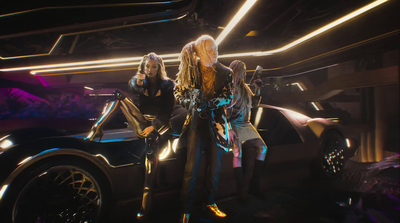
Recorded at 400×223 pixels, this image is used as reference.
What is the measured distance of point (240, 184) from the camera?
6.59ft

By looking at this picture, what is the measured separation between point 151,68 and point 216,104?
0.74 metres

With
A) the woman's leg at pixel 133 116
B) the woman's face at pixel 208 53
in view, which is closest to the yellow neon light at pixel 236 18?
the woman's face at pixel 208 53

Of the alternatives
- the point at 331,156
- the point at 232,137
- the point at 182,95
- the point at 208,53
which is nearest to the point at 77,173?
the point at 182,95

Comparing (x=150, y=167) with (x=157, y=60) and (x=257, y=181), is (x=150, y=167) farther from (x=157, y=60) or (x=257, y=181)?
(x=257, y=181)

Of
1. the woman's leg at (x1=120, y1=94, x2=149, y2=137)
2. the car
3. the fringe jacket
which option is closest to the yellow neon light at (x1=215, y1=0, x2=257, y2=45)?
the fringe jacket

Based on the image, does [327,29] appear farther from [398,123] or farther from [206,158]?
[206,158]

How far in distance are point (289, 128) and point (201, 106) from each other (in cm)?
154

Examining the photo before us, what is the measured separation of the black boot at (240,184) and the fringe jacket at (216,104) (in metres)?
0.47

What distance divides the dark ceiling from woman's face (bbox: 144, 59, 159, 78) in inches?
14.7

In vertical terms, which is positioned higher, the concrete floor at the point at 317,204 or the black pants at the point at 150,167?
the black pants at the point at 150,167

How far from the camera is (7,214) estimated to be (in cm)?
119

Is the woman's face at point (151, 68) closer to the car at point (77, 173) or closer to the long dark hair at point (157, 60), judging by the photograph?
the long dark hair at point (157, 60)

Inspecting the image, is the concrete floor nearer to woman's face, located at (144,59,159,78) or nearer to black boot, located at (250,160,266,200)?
black boot, located at (250,160,266,200)

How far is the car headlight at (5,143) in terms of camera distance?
1313 mm
